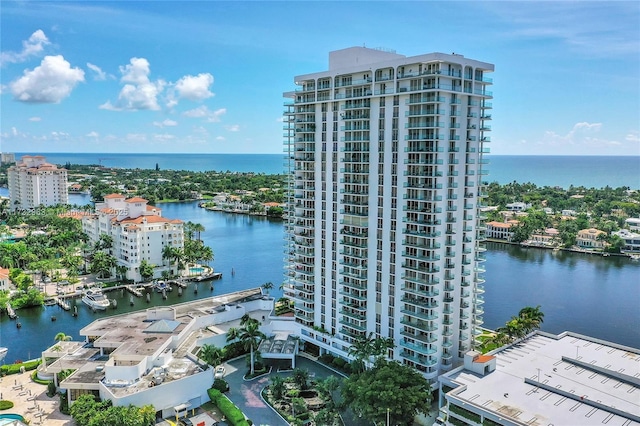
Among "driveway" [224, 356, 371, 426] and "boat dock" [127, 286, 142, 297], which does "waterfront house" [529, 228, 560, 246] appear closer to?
"driveway" [224, 356, 371, 426]

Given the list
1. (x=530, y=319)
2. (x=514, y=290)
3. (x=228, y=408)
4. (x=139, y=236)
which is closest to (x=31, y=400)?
(x=228, y=408)

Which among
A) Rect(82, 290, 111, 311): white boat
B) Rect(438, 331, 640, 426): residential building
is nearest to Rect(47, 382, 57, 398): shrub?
Rect(82, 290, 111, 311): white boat

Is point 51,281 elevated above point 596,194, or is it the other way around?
point 596,194

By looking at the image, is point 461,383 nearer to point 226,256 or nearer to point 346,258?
point 346,258

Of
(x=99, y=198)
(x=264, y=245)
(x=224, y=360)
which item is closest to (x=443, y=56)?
(x=224, y=360)

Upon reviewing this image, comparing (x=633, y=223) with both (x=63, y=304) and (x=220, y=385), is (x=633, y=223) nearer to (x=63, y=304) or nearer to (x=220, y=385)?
(x=220, y=385)

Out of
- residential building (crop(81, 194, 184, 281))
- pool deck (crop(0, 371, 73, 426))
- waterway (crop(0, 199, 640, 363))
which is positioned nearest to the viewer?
pool deck (crop(0, 371, 73, 426))

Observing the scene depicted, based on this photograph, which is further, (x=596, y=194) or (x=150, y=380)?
(x=596, y=194)

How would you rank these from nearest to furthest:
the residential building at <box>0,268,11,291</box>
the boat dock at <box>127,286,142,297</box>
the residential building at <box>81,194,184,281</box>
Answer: the residential building at <box>0,268,11,291</box>
the boat dock at <box>127,286,142,297</box>
the residential building at <box>81,194,184,281</box>
